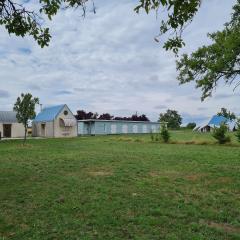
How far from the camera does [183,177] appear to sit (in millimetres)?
11312

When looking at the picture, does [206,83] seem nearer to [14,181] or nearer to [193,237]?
[14,181]

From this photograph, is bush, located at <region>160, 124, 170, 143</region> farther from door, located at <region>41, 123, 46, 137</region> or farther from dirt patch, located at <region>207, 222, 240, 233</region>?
door, located at <region>41, 123, 46, 137</region>

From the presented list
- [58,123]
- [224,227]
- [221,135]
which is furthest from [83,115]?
[224,227]

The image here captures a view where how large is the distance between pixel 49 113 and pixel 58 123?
3.29 m

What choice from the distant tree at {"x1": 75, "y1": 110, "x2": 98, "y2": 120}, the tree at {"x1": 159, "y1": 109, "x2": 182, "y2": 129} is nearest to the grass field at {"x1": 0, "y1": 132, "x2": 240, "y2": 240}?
the distant tree at {"x1": 75, "y1": 110, "x2": 98, "y2": 120}

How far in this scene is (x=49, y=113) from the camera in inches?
2250

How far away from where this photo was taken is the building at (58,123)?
54481mm

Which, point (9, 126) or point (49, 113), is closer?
point (9, 126)

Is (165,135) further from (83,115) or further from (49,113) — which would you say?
(83,115)

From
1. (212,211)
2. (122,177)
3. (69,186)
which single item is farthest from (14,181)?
(212,211)

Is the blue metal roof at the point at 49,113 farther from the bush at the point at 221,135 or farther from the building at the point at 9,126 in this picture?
the bush at the point at 221,135

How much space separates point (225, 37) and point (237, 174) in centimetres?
458

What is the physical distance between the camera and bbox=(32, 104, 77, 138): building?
179 feet

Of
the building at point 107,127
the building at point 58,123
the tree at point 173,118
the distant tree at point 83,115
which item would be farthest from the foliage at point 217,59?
the tree at point 173,118
